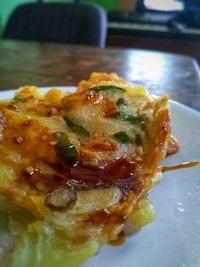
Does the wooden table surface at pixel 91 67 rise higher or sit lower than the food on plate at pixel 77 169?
lower

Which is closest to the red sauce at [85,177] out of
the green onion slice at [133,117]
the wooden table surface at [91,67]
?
the green onion slice at [133,117]

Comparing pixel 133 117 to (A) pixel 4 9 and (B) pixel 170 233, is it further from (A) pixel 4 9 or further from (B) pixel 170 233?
(A) pixel 4 9

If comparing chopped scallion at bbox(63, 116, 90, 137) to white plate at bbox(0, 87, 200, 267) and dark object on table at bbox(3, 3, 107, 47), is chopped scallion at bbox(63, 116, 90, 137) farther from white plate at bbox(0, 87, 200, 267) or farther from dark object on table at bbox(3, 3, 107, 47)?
dark object on table at bbox(3, 3, 107, 47)

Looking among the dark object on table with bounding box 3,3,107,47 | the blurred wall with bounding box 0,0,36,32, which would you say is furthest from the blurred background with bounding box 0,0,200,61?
the dark object on table with bounding box 3,3,107,47

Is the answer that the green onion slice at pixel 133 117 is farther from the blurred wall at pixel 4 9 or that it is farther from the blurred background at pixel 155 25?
the blurred background at pixel 155 25

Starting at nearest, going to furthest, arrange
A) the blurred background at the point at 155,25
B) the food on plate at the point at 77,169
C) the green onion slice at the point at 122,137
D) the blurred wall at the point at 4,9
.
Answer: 1. the food on plate at the point at 77,169
2. the green onion slice at the point at 122,137
3. the blurred wall at the point at 4,9
4. the blurred background at the point at 155,25
